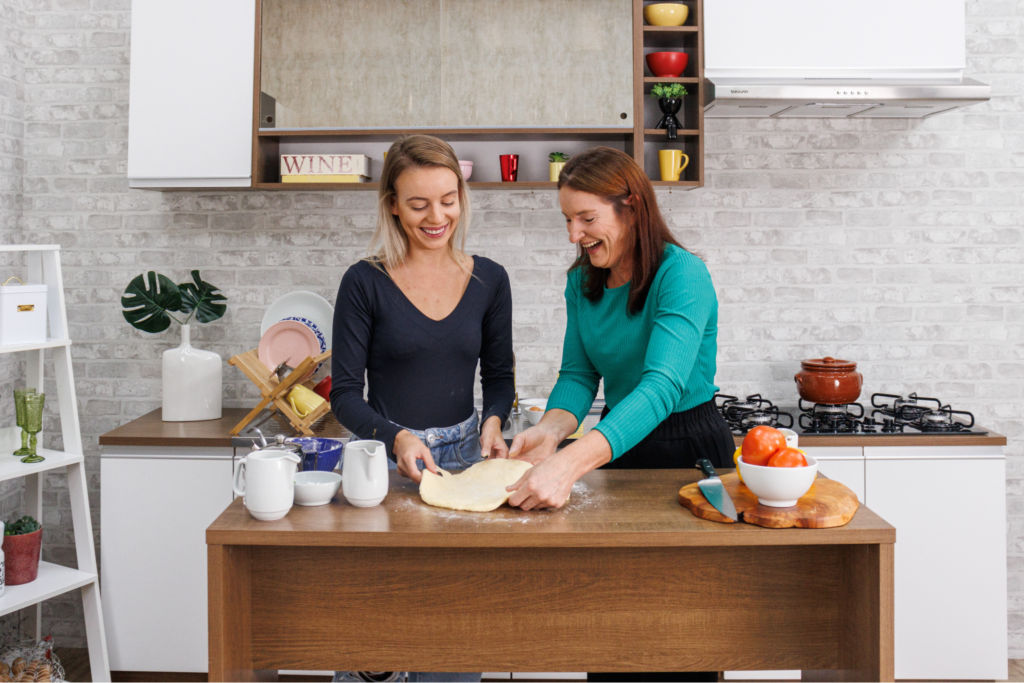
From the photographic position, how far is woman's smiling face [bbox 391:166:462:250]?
1.89 m

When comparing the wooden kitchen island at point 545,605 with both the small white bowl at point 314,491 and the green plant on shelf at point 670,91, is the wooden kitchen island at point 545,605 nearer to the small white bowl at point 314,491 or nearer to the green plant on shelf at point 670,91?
the small white bowl at point 314,491

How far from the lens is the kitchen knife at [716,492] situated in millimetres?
1397

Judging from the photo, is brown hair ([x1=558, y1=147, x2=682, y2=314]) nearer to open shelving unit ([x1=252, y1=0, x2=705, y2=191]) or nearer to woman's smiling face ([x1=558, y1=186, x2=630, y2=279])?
woman's smiling face ([x1=558, y1=186, x2=630, y2=279])

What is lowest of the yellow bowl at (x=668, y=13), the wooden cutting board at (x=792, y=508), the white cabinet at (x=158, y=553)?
the white cabinet at (x=158, y=553)

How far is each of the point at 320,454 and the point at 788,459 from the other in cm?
89

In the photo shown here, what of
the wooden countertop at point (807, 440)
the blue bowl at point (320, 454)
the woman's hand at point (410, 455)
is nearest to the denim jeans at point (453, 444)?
the woman's hand at point (410, 455)

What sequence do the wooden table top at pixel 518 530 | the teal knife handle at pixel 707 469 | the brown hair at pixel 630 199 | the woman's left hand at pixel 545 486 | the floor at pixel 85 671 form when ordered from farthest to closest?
the floor at pixel 85 671 < the brown hair at pixel 630 199 < the teal knife handle at pixel 707 469 < the woman's left hand at pixel 545 486 < the wooden table top at pixel 518 530

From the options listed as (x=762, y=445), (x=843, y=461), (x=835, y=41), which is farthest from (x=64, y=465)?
(x=835, y=41)

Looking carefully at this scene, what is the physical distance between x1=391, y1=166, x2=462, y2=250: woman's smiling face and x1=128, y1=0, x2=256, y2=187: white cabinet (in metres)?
1.29

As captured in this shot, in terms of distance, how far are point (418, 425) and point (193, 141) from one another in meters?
1.66

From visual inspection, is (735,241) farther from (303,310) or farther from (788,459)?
(788,459)

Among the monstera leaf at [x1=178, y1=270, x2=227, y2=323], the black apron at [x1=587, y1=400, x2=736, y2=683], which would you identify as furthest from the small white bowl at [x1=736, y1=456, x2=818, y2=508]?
the monstera leaf at [x1=178, y1=270, x2=227, y2=323]

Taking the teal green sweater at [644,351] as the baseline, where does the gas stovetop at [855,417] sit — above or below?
below

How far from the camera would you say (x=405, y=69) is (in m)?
3.09
